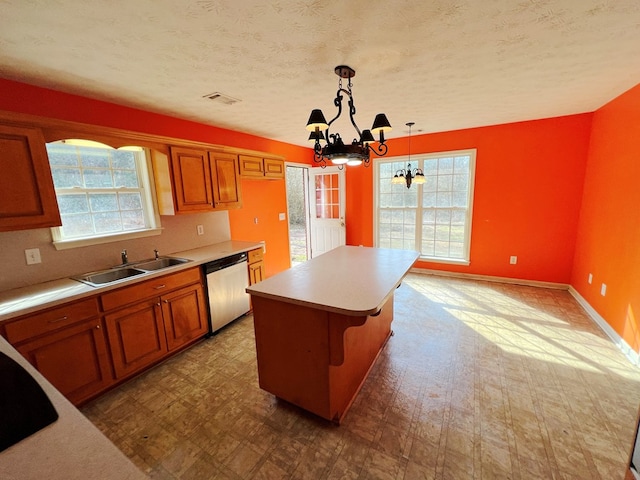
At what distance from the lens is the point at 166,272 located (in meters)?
2.34

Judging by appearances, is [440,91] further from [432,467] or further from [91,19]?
[432,467]

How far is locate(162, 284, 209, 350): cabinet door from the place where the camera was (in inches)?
95.4

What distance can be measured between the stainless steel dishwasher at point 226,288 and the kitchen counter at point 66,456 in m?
2.07

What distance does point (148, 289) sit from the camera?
7.31 ft

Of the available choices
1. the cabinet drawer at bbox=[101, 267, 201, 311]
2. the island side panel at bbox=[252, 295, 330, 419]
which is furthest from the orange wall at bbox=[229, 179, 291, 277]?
the island side panel at bbox=[252, 295, 330, 419]

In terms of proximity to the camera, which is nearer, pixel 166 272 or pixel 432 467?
pixel 432 467

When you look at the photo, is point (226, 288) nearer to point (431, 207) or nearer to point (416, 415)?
point (416, 415)

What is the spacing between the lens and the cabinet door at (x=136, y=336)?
81.3 inches

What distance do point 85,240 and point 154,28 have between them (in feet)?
5.96

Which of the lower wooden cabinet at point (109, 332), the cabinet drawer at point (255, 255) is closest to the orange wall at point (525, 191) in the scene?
the cabinet drawer at point (255, 255)

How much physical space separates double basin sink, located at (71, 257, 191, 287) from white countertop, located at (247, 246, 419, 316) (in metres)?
1.33

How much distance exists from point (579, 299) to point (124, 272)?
525cm

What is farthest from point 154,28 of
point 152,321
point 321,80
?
point 152,321

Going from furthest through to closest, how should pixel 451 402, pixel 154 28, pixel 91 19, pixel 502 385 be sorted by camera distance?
pixel 502 385
pixel 451 402
pixel 154 28
pixel 91 19
